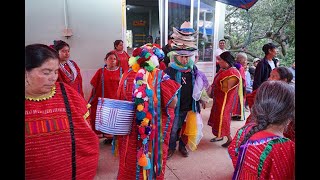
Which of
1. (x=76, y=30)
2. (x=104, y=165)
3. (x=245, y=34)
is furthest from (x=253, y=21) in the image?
(x=104, y=165)

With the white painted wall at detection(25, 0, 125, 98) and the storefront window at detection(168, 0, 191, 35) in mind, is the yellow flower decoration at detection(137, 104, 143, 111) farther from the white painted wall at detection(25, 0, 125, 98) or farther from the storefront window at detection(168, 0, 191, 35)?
the storefront window at detection(168, 0, 191, 35)

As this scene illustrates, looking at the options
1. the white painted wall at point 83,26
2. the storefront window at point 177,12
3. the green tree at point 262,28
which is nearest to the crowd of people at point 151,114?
the white painted wall at point 83,26

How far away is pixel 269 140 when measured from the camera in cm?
143

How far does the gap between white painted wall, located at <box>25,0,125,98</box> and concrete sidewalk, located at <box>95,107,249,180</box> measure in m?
2.04

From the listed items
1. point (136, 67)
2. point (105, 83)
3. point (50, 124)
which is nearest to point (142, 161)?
point (136, 67)

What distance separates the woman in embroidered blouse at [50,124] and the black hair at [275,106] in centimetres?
106

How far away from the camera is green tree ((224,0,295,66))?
465 inches

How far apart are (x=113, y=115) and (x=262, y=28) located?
41.9 ft

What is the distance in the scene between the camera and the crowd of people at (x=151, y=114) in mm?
1456
